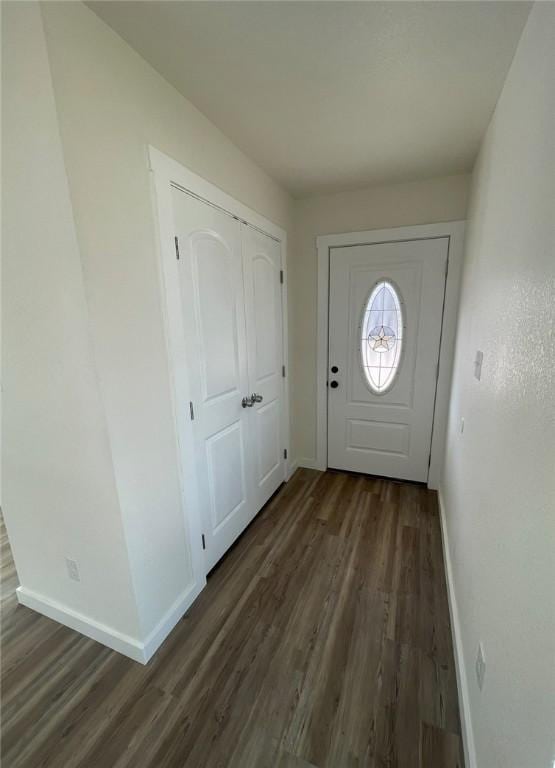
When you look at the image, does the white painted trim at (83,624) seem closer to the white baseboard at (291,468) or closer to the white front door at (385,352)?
the white baseboard at (291,468)

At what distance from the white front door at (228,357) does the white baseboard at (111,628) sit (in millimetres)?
266

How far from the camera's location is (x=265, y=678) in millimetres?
1301

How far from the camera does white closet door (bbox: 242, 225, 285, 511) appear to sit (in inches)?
81.4

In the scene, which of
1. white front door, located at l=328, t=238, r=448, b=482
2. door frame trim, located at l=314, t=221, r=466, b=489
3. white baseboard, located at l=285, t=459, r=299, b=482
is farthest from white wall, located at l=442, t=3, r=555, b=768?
white baseboard, located at l=285, t=459, r=299, b=482

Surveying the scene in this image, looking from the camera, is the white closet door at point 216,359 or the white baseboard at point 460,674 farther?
the white closet door at point 216,359

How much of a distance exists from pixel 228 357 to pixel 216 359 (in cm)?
12

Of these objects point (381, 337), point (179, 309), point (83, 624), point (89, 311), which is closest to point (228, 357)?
point (179, 309)

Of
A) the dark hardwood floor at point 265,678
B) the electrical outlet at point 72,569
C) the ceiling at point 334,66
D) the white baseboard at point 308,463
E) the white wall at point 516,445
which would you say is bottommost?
the dark hardwood floor at point 265,678

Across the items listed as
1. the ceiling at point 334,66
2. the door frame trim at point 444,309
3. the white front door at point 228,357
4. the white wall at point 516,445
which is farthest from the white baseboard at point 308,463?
the ceiling at point 334,66

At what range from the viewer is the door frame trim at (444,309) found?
7.48 feet

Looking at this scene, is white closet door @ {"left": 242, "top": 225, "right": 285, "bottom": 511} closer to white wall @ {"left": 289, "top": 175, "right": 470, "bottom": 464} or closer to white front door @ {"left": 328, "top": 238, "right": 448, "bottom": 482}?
white wall @ {"left": 289, "top": 175, "right": 470, "bottom": 464}

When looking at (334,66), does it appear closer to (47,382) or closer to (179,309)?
(179,309)

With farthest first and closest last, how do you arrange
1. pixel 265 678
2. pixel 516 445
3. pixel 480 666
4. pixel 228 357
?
pixel 228 357, pixel 265 678, pixel 480 666, pixel 516 445

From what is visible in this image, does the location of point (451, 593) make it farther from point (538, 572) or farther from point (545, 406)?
point (545, 406)
